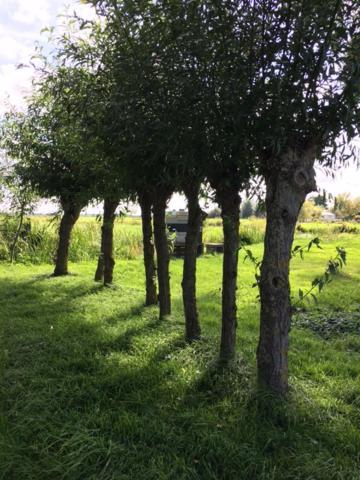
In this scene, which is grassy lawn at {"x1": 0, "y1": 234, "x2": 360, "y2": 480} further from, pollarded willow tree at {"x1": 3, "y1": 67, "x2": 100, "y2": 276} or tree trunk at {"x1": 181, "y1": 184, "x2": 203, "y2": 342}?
pollarded willow tree at {"x1": 3, "y1": 67, "x2": 100, "y2": 276}

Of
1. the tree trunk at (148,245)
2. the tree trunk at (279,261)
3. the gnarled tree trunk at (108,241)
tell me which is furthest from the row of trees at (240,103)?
the gnarled tree trunk at (108,241)

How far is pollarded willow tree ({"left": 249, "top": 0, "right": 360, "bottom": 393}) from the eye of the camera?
2866 millimetres

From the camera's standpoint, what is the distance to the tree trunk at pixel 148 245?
282 inches

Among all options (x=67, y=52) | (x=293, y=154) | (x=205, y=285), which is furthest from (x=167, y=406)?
(x=205, y=285)

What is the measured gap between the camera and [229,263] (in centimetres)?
429

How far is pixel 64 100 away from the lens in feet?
17.5

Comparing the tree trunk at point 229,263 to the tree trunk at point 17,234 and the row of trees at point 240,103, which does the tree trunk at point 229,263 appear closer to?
the row of trees at point 240,103

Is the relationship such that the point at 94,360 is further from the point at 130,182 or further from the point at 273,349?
the point at 130,182

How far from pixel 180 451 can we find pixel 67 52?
4147 mm

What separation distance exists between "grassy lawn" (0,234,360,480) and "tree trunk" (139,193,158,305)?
140 centimetres

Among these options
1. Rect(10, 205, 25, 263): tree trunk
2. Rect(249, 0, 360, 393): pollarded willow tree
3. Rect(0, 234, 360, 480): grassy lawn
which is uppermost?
Rect(249, 0, 360, 393): pollarded willow tree

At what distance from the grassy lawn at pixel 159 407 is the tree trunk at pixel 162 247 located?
0.43 meters

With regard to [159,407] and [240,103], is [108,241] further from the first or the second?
[240,103]

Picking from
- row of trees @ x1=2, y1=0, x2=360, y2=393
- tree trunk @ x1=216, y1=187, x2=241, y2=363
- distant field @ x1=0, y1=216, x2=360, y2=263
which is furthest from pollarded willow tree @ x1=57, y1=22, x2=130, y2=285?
distant field @ x1=0, y1=216, x2=360, y2=263
